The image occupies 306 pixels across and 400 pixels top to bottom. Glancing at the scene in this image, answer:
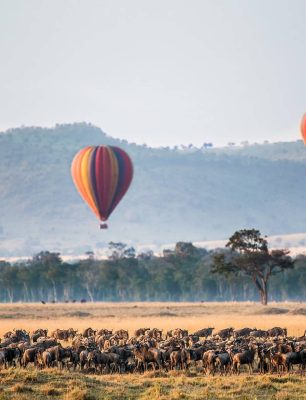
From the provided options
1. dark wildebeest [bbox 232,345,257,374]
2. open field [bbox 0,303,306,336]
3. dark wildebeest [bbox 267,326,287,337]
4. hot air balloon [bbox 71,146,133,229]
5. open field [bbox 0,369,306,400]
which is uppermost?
hot air balloon [bbox 71,146,133,229]

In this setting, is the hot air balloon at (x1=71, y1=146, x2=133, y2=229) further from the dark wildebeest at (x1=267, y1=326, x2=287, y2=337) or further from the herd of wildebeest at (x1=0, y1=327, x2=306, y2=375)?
the herd of wildebeest at (x1=0, y1=327, x2=306, y2=375)

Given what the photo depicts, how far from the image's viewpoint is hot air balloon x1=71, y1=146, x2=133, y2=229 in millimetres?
128875

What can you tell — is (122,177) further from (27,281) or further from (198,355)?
(198,355)

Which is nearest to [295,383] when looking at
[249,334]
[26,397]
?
[26,397]

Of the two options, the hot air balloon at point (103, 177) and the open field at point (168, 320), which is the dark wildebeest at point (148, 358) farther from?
the hot air balloon at point (103, 177)

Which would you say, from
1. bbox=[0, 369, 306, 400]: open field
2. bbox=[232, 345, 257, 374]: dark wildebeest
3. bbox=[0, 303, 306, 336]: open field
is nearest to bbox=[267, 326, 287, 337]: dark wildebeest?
bbox=[0, 303, 306, 336]: open field

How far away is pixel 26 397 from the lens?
36.0m

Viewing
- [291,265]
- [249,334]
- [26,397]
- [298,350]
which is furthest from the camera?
[291,265]

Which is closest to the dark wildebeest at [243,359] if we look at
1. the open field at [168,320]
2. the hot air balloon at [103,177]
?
the open field at [168,320]

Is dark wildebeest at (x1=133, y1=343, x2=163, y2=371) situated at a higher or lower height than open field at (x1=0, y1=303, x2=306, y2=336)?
lower

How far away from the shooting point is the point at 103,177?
425 feet

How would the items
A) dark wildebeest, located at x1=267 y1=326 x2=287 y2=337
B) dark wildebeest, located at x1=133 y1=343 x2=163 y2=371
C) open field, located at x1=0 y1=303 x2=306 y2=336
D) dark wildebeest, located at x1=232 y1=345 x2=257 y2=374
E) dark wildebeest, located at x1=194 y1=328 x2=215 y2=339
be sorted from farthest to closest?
open field, located at x1=0 y1=303 x2=306 y2=336 → dark wildebeest, located at x1=194 y1=328 x2=215 y2=339 → dark wildebeest, located at x1=267 y1=326 x2=287 y2=337 → dark wildebeest, located at x1=133 y1=343 x2=163 y2=371 → dark wildebeest, located at x1=232 y1=345 x2=257 y2=374

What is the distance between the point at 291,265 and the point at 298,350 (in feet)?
265

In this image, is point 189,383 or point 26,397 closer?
point 26,397
